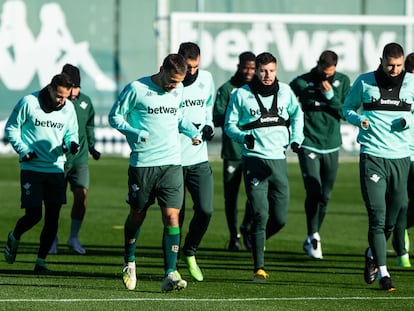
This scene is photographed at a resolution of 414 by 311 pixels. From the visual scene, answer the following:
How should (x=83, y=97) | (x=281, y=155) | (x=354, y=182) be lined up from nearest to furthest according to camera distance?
(x=281, y=155) → (x=83, y=97) → (x=354, y=182)

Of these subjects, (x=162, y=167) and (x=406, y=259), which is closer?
(x=162, y=167)

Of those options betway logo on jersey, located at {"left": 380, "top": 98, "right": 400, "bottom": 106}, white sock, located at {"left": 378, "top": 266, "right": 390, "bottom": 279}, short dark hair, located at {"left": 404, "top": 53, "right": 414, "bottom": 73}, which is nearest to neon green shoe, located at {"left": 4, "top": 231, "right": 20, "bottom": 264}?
white sock, located at {"left": 378, "top": 266, "right": 390, "bottom": 279}

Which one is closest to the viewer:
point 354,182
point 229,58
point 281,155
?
point 281,155

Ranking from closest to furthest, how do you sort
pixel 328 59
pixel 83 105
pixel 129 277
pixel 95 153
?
pixel 129 277
pixel 95 153
pixel 328 59
pixel 83 105

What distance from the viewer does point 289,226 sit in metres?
20.1

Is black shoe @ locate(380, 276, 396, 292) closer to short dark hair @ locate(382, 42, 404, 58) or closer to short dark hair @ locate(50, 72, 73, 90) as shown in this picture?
short dark hair @ locate(382, 42, 404, 58)

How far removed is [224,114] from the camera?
1652 cm

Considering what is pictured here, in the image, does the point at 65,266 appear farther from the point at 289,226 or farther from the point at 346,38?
the point at 346,38

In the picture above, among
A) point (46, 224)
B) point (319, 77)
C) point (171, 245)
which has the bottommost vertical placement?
point (46, 224)

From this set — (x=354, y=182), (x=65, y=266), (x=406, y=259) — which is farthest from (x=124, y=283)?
(x=354, y=182)

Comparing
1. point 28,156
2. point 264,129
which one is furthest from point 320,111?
point 28,156

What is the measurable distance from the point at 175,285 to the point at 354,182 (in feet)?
53.1

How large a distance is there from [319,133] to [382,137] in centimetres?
323

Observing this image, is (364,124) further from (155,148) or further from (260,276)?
(155,148)
